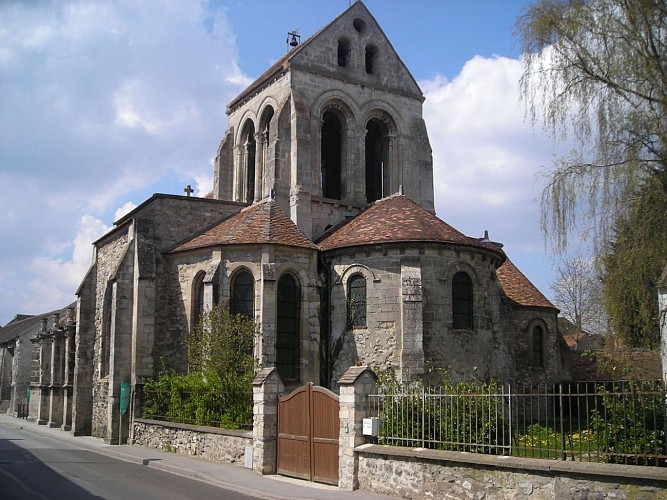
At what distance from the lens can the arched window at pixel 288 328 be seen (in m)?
23.1

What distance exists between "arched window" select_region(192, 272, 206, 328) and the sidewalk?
15.0ft

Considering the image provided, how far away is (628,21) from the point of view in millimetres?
10945

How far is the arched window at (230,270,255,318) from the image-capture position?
76.8ft

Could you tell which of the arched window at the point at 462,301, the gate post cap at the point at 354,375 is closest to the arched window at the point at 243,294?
the arched window at the point at 462,301

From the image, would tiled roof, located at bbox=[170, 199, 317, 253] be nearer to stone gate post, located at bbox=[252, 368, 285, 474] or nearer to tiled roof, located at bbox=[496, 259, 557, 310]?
stone gate post, located at bbox=[252, 368, 285, 474]

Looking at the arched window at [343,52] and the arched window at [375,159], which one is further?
the arched window at [375,159]

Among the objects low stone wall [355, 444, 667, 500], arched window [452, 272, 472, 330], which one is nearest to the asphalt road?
low stone wall [355, 444, 667, 500]

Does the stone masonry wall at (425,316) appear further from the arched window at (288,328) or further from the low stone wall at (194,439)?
the low stone wall at (194,439)

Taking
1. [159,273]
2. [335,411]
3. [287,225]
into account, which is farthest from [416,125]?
[335,411]

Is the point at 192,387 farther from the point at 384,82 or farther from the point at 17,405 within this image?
the point at 17,405

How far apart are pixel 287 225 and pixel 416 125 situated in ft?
31.2

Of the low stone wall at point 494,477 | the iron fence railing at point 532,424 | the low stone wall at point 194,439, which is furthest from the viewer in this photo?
the low stone wall at point 194,439

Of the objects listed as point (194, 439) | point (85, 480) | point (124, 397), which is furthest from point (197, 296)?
point (85, 480)

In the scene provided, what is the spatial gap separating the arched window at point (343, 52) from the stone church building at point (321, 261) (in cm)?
9
